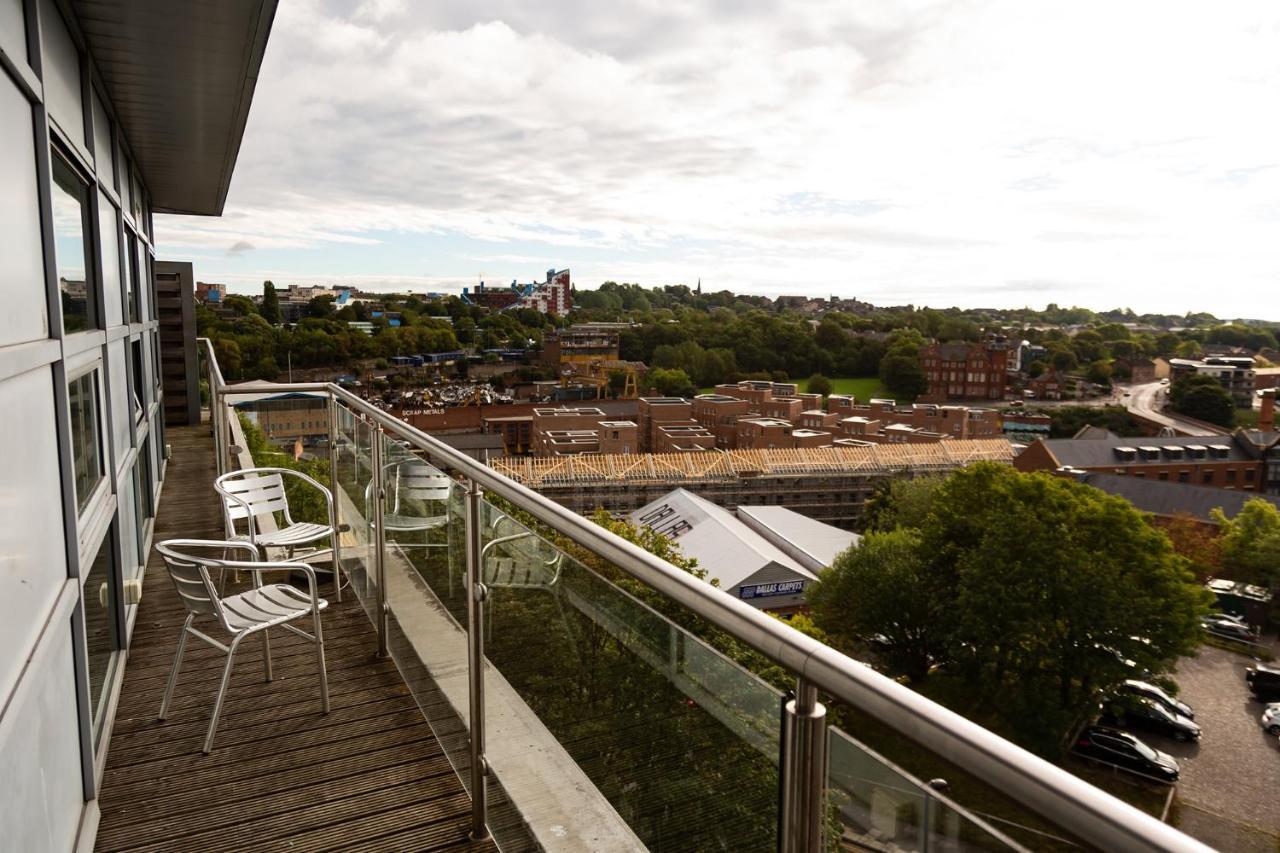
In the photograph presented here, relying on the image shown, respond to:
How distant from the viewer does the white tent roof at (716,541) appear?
925 inches

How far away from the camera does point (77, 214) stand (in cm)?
353

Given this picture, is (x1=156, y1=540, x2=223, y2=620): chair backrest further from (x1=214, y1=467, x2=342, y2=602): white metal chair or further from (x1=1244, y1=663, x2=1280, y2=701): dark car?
(x1=1244, y1=663, x2=1280, y2=701): dark car

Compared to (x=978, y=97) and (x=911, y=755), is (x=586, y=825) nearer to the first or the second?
(x=911, y=755)

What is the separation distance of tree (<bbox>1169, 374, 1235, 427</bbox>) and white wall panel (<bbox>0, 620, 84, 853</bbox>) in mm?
80670

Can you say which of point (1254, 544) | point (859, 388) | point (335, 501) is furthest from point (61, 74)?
point (859, 388)

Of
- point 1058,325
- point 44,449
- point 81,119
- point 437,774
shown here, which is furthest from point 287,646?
point 1058,325

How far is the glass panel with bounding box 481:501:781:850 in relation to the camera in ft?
3.66

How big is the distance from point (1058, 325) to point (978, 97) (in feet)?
160

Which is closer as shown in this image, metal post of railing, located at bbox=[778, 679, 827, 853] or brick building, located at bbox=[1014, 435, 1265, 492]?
metal post of railing, located at bbox=[778, 679, 827, 853]

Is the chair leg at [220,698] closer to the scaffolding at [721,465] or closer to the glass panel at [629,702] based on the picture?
the glass panel at [629,702]

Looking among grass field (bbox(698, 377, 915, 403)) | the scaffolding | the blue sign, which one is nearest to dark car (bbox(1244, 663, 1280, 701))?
the blue sign

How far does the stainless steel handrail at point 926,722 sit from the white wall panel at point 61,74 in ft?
8.59

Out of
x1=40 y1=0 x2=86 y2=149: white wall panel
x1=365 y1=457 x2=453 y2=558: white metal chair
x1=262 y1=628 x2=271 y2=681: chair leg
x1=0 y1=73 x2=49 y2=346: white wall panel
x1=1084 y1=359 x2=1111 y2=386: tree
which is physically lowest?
x1=1084 y1=359 x2=1111 y2=386: tree

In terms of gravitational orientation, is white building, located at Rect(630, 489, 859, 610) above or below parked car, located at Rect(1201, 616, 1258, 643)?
above
